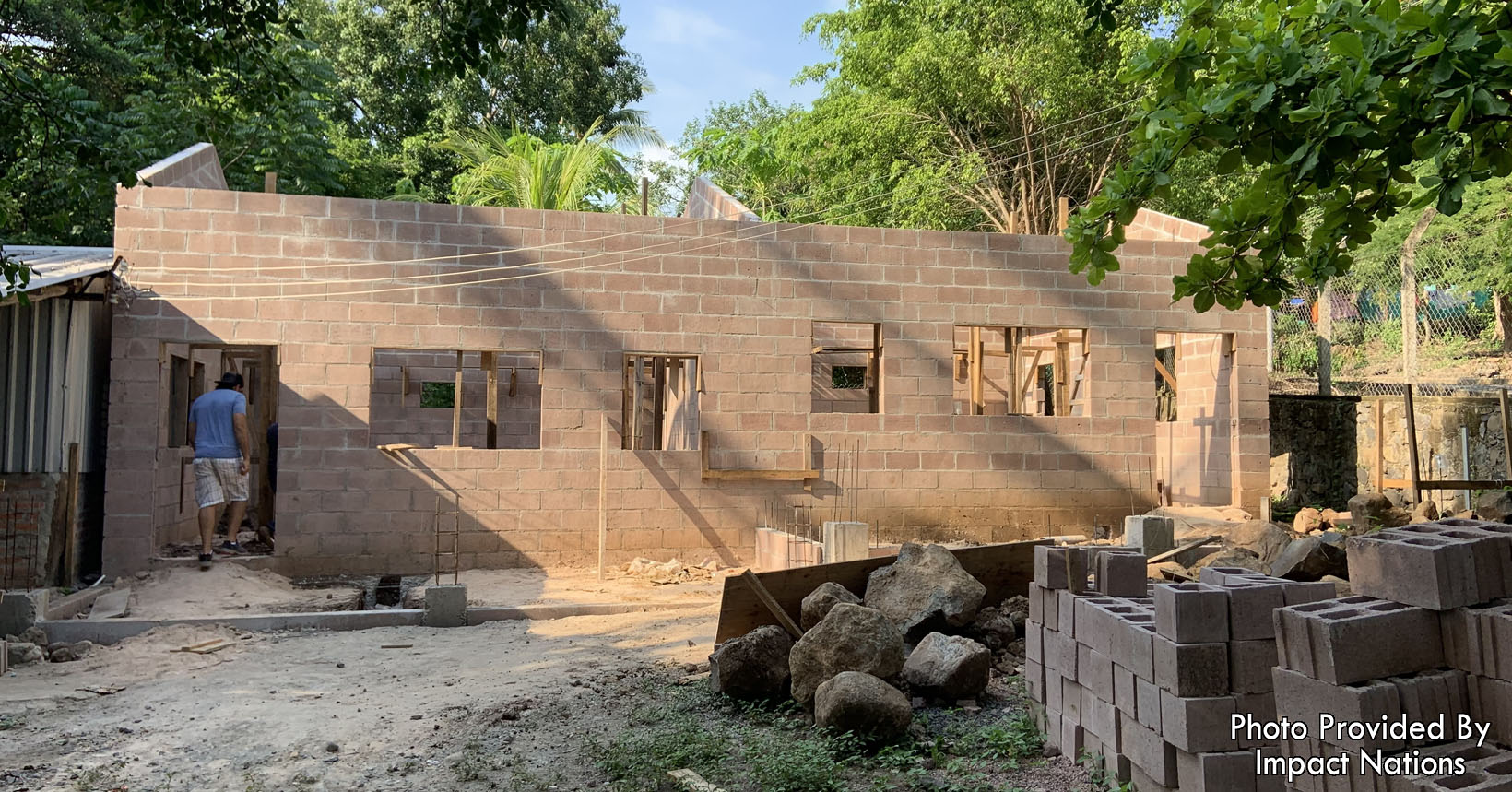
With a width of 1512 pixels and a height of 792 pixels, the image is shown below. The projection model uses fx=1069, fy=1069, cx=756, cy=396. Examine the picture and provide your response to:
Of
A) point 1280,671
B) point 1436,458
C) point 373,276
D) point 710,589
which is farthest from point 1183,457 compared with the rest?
point 1280,671

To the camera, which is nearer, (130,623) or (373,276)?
(130,623)

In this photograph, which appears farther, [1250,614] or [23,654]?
[23,654]

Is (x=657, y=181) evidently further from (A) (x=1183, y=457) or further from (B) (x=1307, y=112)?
(B) (x=1307, y=112)

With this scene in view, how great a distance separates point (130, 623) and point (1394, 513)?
12.6 meters

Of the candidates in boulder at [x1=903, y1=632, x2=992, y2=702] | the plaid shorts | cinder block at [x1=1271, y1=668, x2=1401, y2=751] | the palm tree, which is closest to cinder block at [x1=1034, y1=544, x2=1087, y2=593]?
boulder at [x1=903, y1=632, x2=992, y2=702]

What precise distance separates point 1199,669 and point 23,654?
25.6 ft

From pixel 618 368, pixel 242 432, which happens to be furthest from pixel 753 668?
pixel 242 432

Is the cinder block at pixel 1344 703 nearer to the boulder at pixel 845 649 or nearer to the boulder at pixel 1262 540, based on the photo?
the boulder at pixel 845 649

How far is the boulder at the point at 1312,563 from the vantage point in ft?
24.9

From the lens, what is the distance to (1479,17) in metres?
3.53

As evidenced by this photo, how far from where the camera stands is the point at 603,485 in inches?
453

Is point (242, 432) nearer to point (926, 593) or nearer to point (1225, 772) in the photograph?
point (926, 593)

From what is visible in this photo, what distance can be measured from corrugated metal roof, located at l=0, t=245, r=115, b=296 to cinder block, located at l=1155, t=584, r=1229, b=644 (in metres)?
8.41

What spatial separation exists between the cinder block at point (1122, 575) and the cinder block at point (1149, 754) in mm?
995
